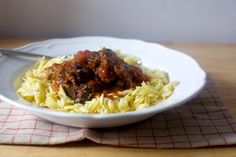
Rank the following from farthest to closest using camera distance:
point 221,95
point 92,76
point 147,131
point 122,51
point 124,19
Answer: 1. point 124,19
2. point 122,51
3. point 221,95
4. point 92,76
5. point 147,131

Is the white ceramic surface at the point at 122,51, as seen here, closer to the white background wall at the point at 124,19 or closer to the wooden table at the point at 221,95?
the wooden table at the point at 221,95

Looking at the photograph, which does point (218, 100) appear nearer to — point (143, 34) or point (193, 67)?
point (193, 67)

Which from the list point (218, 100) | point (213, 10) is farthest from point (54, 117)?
point (213, 10)

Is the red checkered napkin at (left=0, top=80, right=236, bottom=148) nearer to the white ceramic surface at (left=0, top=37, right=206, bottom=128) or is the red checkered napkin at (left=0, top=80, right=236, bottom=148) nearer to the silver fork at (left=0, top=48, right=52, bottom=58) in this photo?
the white ceramic surface at (left=0, top=37, right=206, bottom=128)

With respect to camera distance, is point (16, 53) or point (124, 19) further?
point (124, 19)

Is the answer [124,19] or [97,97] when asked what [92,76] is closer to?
[97,97]

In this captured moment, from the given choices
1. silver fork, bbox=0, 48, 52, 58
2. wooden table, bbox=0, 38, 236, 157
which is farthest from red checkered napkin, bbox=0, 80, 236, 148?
silver fork, bbox=0, 48, 52, 58

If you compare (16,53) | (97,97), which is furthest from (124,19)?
(97,97)
